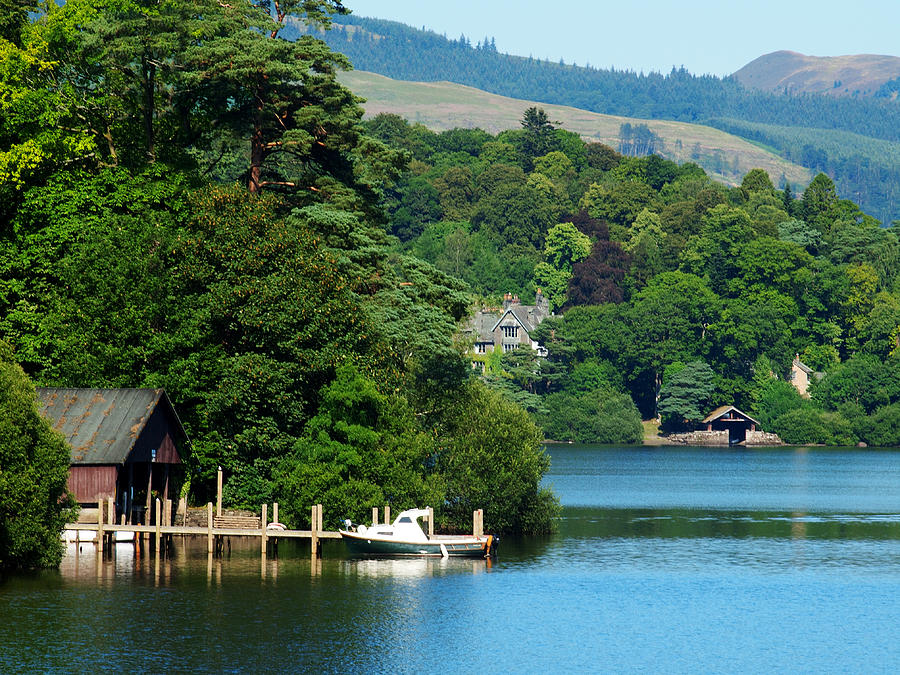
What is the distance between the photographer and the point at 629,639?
45375 millimetres

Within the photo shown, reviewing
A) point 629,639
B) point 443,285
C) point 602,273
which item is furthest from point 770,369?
point 629,639

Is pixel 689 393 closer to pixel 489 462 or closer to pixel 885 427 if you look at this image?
pixel 885 427

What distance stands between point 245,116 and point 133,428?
21.9 meters

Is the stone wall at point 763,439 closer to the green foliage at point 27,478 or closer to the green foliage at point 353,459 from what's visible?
the green foliage at point 353,459

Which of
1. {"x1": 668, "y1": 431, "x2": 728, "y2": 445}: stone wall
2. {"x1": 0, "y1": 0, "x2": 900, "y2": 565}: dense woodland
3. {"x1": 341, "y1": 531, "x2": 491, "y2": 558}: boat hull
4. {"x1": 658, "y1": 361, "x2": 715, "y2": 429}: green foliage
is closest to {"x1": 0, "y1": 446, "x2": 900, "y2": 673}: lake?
{"x1": 341, "y1": 531, "x2": 491, "y2": 558}: boat hull

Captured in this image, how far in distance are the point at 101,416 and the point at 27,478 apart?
8.33m

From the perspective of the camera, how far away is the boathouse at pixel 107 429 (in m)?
57.7

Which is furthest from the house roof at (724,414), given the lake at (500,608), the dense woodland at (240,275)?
the dense woodland at (240,275)

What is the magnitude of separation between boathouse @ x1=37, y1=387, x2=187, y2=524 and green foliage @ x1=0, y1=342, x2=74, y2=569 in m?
4.63

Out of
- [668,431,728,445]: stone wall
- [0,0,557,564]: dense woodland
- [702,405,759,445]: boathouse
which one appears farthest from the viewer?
[668,431,728,445]: stone wall

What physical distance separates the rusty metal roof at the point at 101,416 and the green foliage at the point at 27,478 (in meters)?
4.54

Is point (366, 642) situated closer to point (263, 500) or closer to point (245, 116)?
point (263, 500)

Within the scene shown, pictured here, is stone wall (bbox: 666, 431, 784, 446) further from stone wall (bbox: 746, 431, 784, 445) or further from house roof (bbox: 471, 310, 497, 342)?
house roof (bbox: 471, 310, 497, 342)

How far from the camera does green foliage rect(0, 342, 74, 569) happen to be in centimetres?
5019
